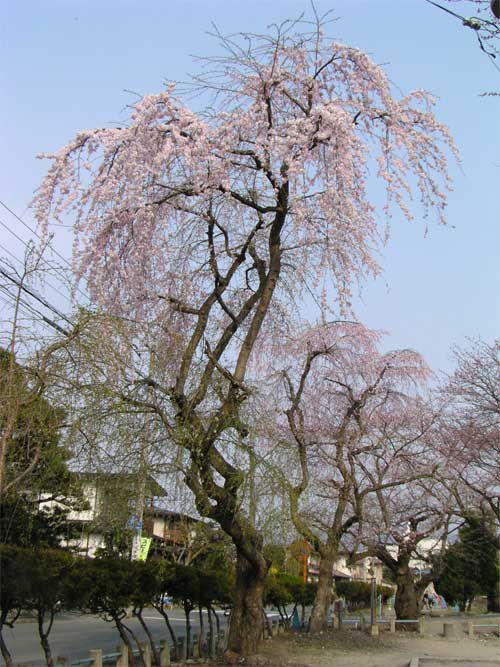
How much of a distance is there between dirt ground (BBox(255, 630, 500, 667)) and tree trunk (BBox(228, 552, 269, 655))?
0.42 meters

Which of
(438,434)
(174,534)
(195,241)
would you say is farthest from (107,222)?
(438,434)

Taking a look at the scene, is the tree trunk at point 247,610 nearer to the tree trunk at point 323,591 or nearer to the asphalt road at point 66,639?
the asphalt road at point 66,639

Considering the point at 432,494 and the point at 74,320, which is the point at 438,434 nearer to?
the point at 432,494

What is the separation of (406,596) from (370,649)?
274 inches

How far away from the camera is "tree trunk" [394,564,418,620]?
71.2 ft

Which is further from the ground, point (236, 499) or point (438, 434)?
point (438, 434)

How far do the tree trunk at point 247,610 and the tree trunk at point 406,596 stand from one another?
12688 mm

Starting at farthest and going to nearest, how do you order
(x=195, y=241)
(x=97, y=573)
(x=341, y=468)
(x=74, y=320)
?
(x=341, y=468) → (x=195, y=241) → (x=97, y=573) → (x=74, y=320)

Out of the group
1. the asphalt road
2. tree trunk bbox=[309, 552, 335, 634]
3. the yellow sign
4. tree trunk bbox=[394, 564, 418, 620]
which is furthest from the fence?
tree trunk bbox=[394, 564, 418, 620]

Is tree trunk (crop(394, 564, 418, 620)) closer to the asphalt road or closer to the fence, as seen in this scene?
the asphalt road

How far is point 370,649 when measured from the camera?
601 inches

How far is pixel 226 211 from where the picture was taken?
31.8ft

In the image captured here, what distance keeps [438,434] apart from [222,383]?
1151cm

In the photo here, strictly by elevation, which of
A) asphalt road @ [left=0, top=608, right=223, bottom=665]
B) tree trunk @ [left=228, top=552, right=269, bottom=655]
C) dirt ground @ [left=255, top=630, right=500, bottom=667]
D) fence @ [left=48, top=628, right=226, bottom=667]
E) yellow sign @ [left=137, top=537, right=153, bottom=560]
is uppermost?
yellow sign @ [left=137, top=537, right=153, bottom=560]
